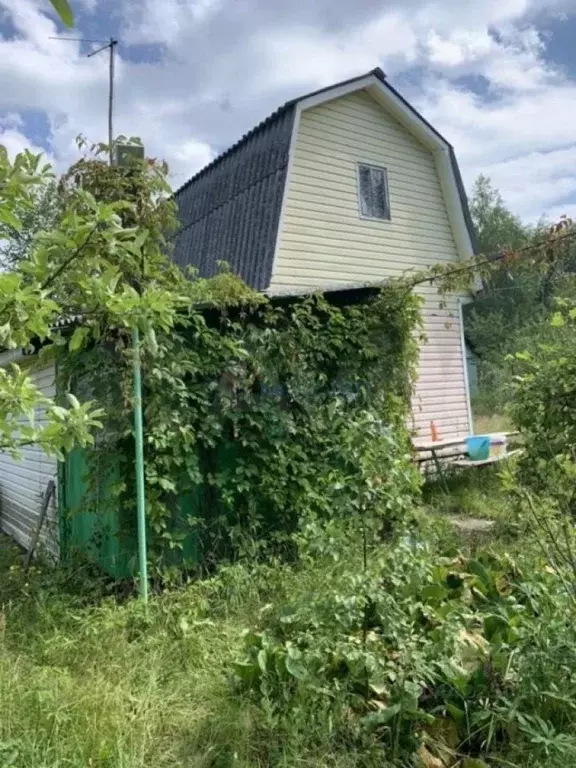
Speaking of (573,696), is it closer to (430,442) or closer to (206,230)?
(430,442)

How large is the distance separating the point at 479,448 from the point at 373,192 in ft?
15.6

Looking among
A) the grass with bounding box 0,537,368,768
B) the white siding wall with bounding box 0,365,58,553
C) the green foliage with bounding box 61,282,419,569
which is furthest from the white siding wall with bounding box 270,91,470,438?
the grass with bounding box 0,537,368,768

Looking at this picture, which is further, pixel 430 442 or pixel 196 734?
pixel 430 442

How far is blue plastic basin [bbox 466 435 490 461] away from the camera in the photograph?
8.86 meters

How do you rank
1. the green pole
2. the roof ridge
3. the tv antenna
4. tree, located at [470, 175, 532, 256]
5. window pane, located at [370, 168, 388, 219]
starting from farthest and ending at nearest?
tree, located at [470, 175, 532, 256] → window pane, located at [370, 168, 388, 219] → the roof ridge → the tv antenna → the green pole

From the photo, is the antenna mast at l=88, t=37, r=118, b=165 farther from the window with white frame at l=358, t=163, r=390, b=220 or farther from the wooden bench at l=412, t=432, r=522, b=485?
the wooden bench at l=412, t=432, r=522, b=485

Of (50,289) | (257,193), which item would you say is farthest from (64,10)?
(257,193)

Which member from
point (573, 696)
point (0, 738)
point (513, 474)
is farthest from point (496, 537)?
point (0, 738)

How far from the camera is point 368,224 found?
9883 mm

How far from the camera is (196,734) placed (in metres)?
2.50

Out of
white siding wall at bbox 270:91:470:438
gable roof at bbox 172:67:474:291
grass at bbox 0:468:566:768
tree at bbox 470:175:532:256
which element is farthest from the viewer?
tree at bbox 470:175:532:256

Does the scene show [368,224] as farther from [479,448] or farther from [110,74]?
[110,74]

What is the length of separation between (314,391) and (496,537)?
197 cm

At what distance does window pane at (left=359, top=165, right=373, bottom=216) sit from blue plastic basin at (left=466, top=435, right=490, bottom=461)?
424cm
